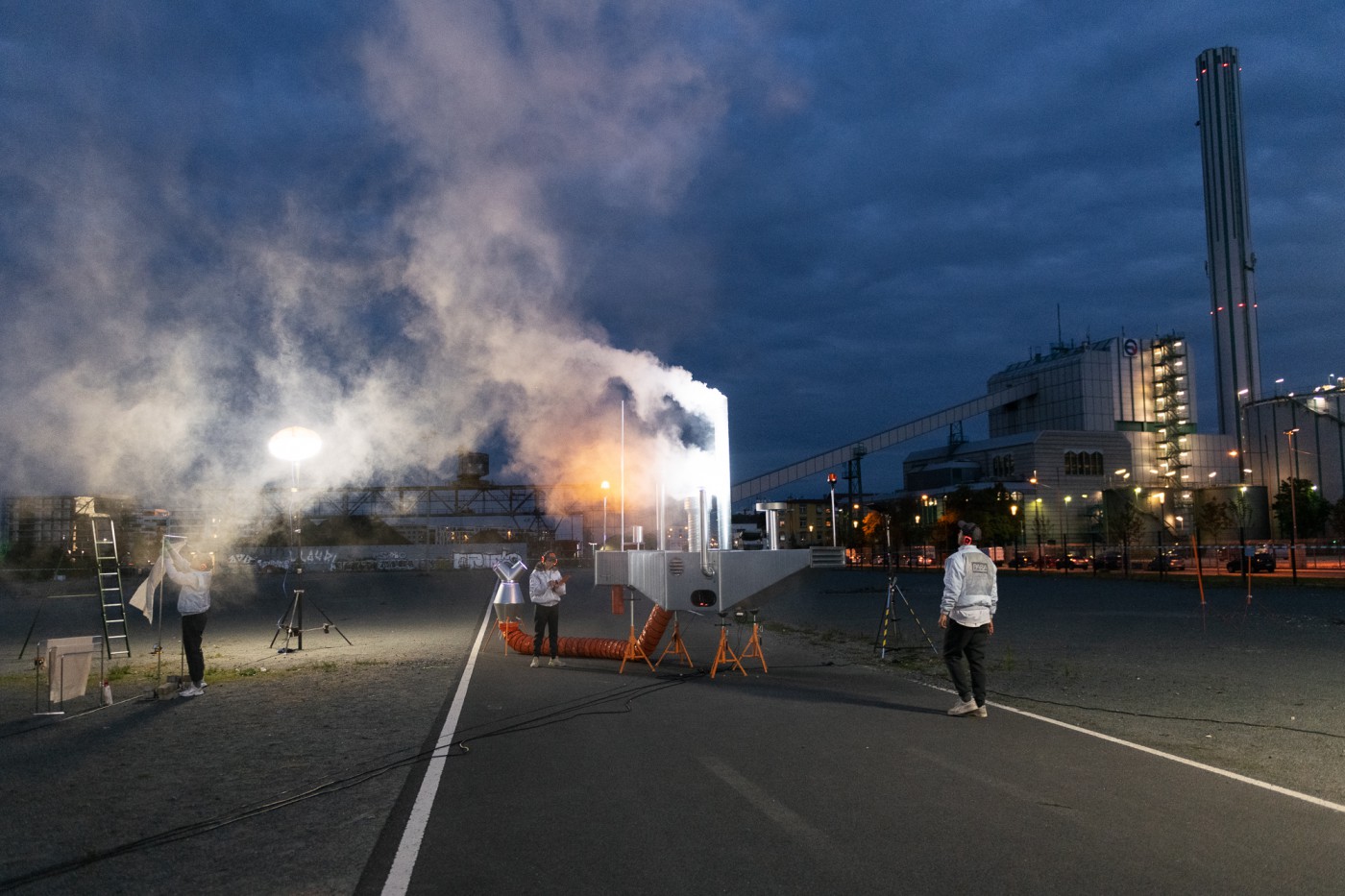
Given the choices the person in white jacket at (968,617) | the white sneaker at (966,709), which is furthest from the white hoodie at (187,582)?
the white sneaker at (966,709)

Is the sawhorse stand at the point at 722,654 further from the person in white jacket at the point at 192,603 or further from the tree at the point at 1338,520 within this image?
the tree at the point at 1338,520

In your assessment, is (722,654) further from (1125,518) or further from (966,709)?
(1125,518)

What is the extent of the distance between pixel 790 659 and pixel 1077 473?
272 feet

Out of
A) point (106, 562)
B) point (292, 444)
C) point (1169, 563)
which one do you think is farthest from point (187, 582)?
point (1169, 563)

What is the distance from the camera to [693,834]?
579 centimetres

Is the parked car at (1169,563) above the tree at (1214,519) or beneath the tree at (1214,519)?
beneath

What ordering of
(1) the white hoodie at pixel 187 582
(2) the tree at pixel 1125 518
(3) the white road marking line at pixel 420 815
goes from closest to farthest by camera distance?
(3) the white road marking line at pixel 420 815
(1) the white hoodie at pixel 187 582
(2) the tree at pixel 1125 518

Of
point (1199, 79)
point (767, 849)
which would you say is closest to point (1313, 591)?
point (767, 849)

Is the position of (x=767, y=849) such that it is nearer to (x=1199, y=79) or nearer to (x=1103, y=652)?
(x=1103, y=652)

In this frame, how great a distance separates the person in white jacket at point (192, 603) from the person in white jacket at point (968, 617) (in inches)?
355

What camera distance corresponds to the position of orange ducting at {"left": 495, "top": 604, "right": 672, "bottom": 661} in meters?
13.9

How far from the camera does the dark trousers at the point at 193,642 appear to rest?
11.8m

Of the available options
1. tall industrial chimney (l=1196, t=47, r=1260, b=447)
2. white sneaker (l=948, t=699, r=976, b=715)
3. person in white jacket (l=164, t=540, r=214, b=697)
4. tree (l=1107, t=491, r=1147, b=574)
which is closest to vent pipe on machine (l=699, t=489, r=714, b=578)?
white sneaker (l=948, t=699, r=976, b=715)

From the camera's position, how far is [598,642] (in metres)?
14.8
